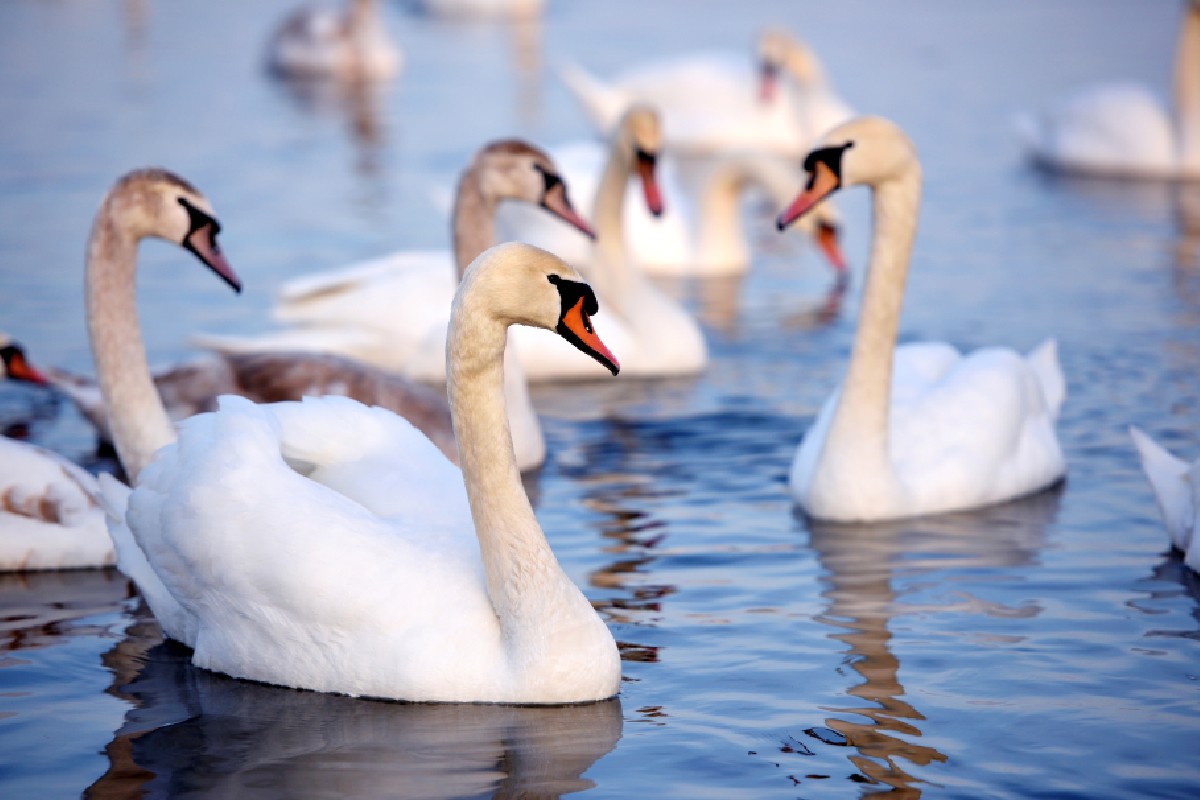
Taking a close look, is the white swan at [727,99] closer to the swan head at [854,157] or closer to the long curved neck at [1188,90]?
the long curved neck at [1188,90]

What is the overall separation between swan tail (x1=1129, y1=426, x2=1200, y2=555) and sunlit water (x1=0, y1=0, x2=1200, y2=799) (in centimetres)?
15

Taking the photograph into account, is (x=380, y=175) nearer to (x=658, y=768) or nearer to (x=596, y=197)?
(x=596, y=197)

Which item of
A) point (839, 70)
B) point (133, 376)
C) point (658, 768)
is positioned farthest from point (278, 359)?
point (839, 70)

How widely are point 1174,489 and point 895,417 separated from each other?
1.29 meters

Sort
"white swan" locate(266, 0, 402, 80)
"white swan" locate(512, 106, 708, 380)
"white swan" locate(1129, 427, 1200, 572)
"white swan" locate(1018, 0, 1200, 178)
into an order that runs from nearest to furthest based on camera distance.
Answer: "white swan" locate(1129, 427, 1200, 572), "white swan" locate(512, 106, 708, 380), "white swan" locate(1018, 0, 1200, 178), "white swan" locate(266, 0, 402, 80)

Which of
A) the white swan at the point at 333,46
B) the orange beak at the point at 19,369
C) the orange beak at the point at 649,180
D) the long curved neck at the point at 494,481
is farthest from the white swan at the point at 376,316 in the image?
the white swan at the point at 333,46

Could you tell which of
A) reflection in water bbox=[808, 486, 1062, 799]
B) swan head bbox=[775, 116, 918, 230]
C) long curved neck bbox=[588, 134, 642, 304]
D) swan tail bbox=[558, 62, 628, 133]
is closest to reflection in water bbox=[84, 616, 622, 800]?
reflection in water bbox=[808, 486, 1062, 799]

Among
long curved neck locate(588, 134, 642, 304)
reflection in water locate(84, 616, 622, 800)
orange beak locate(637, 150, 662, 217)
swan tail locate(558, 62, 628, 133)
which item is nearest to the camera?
reflection in water locate(84, 616, 622, 800)

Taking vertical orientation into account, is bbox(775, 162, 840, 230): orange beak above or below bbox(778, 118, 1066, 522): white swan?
above

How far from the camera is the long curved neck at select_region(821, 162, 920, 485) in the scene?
791 cm

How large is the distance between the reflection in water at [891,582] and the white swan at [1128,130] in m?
9.64

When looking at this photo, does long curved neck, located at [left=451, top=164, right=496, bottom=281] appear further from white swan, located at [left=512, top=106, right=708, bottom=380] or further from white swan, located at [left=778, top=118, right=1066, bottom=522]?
white swan, located at [left=778, top=118, right=1066, bottom=522]

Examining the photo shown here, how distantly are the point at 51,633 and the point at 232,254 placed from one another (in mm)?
7129

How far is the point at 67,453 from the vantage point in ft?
29.5
